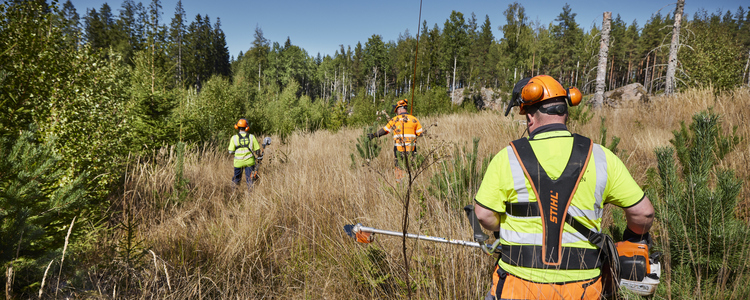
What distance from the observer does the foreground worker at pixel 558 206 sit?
144cm

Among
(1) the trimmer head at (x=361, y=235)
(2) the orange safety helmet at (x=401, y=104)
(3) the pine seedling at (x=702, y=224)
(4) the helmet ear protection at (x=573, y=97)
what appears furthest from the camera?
(2) the orange safety helmet at (x=401, y=104)

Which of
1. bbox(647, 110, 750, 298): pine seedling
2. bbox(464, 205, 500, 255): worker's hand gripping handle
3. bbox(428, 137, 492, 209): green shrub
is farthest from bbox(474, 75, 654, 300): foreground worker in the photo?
bbox(428, 137, 492, 209): green shrub

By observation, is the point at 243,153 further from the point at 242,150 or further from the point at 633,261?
the point at 633,261

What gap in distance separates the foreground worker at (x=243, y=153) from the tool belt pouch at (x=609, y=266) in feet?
20.5

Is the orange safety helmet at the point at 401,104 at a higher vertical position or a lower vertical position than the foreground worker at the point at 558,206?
higher

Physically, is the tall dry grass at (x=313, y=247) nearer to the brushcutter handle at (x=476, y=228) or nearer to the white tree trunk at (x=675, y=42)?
the brushcutter handle at (x=476, y=228)

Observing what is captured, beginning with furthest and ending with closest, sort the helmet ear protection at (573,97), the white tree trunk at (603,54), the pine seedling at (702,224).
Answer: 1. the white tree trunk at (603,54)
2. the helmet ear protection at (573,97)
3. the pine seedling at (702,224)

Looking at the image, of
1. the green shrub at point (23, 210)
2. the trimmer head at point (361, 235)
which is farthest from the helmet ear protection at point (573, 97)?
the green shrub at point (23, 210)

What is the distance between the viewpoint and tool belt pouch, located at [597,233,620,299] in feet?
4.63

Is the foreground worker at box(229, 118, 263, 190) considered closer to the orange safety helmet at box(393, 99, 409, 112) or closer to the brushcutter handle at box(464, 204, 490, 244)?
the orange safety helmet at box(393, 99, 409, 112)

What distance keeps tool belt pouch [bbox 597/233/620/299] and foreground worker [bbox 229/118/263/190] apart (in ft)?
20.5

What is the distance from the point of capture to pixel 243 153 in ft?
21.6

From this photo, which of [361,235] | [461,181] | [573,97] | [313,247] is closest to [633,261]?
[573,97]

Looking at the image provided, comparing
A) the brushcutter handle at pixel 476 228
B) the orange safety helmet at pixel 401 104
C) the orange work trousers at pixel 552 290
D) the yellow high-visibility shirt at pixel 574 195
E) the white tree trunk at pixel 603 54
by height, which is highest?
the white tree trunk at pixel 603 54
